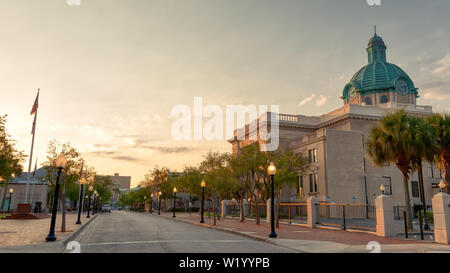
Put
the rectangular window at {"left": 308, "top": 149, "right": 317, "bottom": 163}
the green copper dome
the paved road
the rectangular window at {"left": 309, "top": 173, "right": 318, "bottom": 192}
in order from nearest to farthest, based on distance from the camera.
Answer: the paved road
the rectangular window at {"left": 309, "top": 173, "right": 318, "bottom": 192}
the rectangular window at {"left": 308, "top": 149, "right": 317, "bottom": 163}
the green copper dome

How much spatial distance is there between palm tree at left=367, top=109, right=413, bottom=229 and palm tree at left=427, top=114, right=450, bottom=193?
80.2 inches

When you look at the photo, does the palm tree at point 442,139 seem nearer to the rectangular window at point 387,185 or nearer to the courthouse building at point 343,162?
the courthouse building at point 343,162

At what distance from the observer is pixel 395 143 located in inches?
943

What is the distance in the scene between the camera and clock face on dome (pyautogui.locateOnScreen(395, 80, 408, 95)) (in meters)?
69.5

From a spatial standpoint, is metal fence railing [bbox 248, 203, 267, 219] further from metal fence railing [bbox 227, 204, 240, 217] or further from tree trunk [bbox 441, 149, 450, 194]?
tree trunk [bbox 441, 149, 450, 194]

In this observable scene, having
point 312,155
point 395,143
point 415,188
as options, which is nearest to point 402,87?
point 415,188

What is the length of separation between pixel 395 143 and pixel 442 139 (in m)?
3.52

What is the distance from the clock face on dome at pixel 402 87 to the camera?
69.5 m

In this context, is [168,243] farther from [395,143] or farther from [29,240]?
[395,143]

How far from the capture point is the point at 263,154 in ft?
106

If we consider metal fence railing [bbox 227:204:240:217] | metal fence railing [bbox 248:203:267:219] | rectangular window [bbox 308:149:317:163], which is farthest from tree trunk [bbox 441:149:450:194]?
metal fence railing [bbox 227:204:240:217]

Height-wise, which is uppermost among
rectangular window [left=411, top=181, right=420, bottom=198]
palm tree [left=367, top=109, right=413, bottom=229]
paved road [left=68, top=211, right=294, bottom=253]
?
palm tree [left=367, top=109, right=413, bottom=229]
